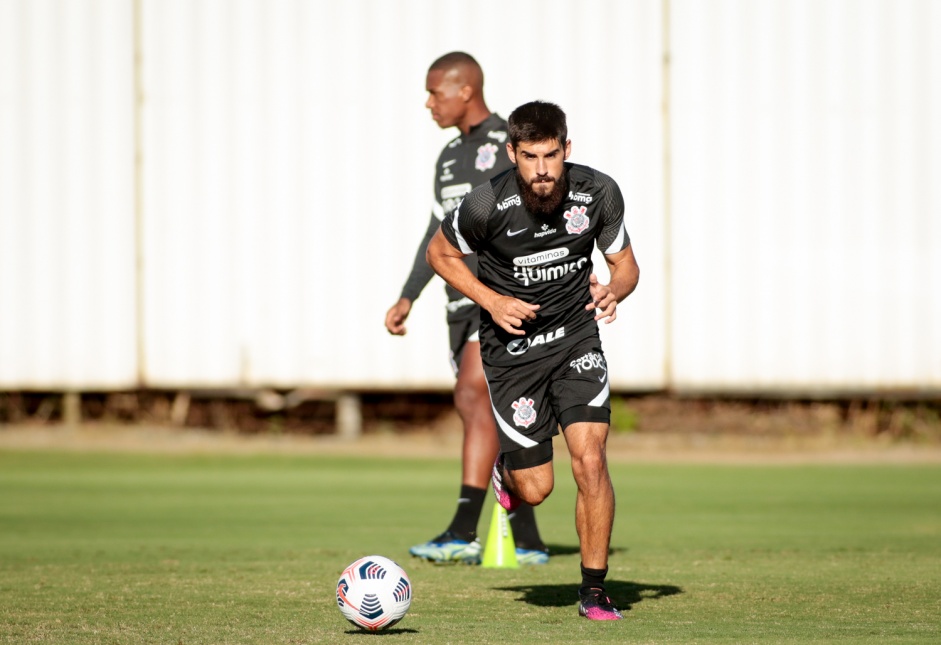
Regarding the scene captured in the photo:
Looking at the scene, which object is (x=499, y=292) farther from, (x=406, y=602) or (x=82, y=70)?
(x=82, y=70)

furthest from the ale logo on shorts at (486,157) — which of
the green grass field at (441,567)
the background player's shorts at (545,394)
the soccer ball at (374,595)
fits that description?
the soccer ball at (374,595)

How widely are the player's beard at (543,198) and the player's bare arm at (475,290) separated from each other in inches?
15.4

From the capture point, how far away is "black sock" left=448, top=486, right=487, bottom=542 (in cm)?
774

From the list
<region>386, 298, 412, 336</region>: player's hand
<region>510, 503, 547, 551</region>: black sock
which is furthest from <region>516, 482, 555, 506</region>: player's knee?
<region>386, 298, 412, 336</region>: player's hand

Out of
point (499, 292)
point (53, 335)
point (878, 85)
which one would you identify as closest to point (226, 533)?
point (499, 292)

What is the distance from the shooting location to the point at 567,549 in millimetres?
8398

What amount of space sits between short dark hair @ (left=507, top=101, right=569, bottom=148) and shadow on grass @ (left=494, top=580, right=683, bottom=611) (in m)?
2.02

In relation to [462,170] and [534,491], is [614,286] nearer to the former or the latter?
[534,491]

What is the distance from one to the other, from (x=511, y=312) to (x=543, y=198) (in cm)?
51

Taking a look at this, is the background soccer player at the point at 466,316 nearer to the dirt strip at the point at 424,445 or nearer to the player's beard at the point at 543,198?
the player's beard at the point at 543,198

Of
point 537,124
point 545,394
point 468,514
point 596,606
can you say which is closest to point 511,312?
point 545,394

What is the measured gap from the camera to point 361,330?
54.2ft

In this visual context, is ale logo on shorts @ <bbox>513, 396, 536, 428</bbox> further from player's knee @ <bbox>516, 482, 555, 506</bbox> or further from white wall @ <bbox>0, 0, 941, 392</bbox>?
white wall @ <bbox>0, 0, 941, 392</bbox>

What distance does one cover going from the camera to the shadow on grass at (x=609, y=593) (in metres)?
6.18
